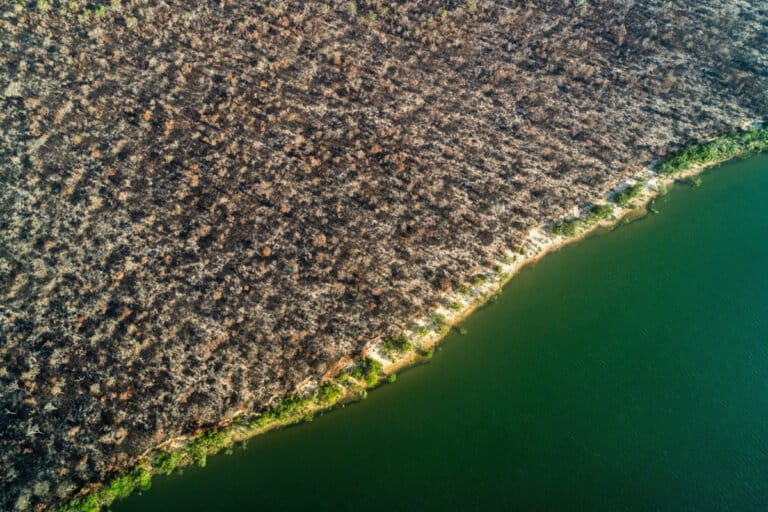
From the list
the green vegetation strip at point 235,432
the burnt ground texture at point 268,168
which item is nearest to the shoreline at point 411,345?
the green vegetation strip at point 235,432

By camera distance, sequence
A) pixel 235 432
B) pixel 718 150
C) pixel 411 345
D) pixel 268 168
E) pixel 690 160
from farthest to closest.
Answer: pixel 718 150, pixel 690 160, pixel 268 168, pixel 411 345, pixel 235 432

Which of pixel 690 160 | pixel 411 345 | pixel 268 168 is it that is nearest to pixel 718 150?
pixel 690 160

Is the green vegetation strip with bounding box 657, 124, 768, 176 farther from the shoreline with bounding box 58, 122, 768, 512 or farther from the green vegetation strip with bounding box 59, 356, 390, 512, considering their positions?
the green vegetation strip with bounding box 59, 356, 390, 512

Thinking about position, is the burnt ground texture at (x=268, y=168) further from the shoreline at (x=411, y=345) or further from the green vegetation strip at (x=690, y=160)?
the green vegetation strip at (x=690, y=160)

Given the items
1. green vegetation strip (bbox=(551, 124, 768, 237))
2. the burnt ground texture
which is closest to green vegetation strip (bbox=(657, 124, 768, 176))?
green vegetation strip (bbox=(551, 124, 768, 237))

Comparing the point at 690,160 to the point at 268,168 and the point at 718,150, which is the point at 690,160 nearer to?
the point at 718,150

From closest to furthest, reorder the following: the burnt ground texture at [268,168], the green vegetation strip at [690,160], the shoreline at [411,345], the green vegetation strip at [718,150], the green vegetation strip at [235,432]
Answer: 1. the green vegetation strip at [235,432]
2. the shoreline at [411,345]
3. the burnt ground texture at [268,168]
4. the green vegetation strip at [690,160]
5. the green vegetation strip at [718,150]
